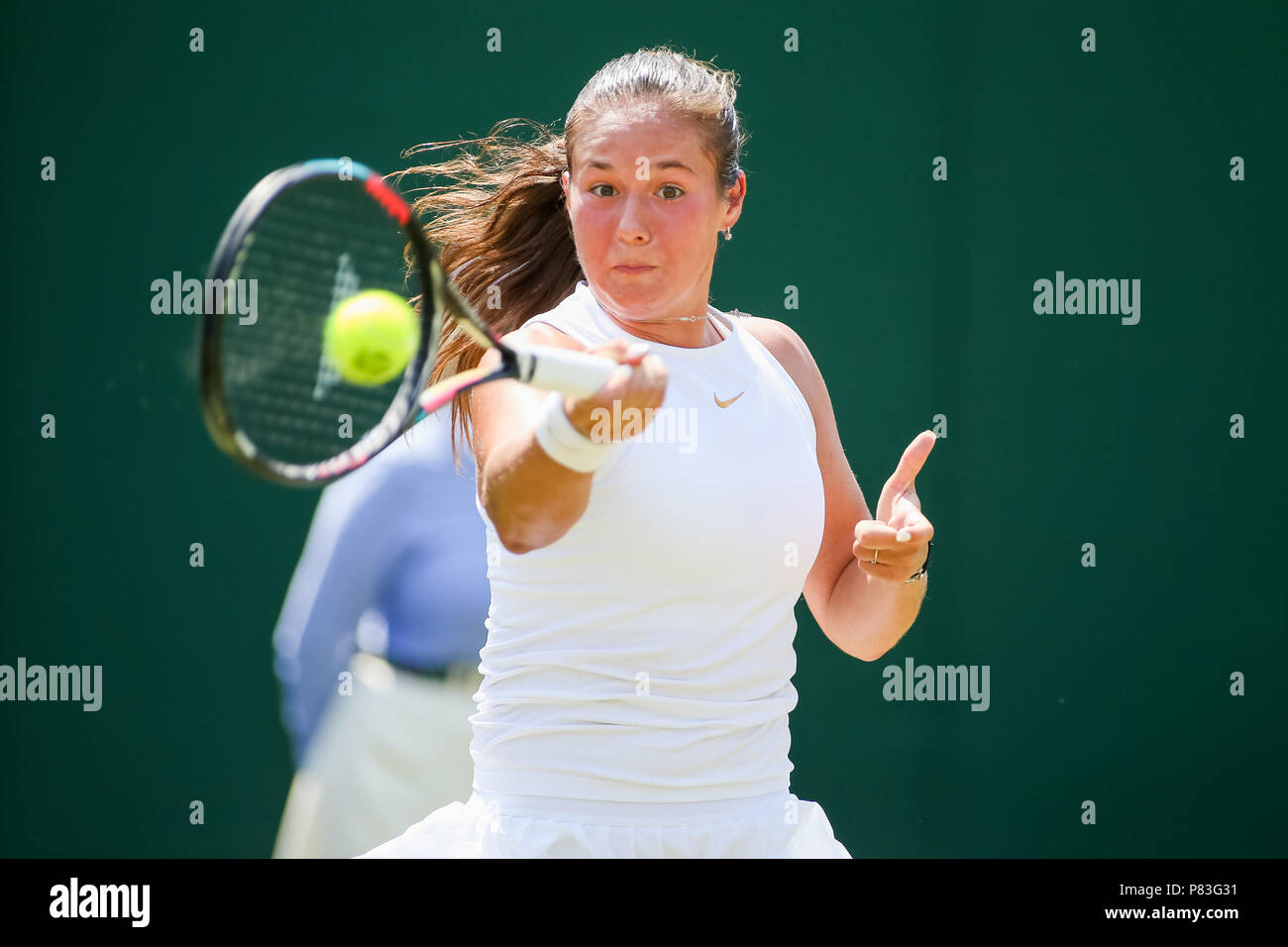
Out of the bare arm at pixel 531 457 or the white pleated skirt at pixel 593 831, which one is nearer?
the bare arm at pixel 531 457

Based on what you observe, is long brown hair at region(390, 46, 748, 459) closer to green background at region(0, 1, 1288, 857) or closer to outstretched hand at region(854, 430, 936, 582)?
outstretched hand at region(854, 430, 936, 582)

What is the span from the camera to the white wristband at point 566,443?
Answer: 1640mm

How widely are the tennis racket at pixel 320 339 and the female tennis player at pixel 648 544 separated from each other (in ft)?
0.26

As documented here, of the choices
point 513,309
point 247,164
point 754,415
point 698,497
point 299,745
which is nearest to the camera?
point 698,497

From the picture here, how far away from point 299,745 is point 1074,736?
84.0 inches

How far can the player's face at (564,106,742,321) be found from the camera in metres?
1.92

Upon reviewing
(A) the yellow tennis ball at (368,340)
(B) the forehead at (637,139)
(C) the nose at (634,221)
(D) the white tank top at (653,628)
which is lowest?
(D) the white tank top at (653,628)

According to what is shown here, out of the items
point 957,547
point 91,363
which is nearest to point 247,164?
point 91,363

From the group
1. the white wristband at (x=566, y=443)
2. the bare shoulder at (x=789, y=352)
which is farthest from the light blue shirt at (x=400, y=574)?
the white wristband at (x=566, y=443)

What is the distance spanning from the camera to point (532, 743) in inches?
72.2

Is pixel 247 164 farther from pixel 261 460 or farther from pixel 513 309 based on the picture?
pixel 261 460

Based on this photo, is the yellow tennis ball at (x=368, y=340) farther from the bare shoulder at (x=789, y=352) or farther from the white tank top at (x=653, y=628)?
the bare shoulder at (x=789, y=352)

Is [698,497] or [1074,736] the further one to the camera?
[1074,736]

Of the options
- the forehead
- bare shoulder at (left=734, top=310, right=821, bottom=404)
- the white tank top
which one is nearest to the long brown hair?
the forehead
